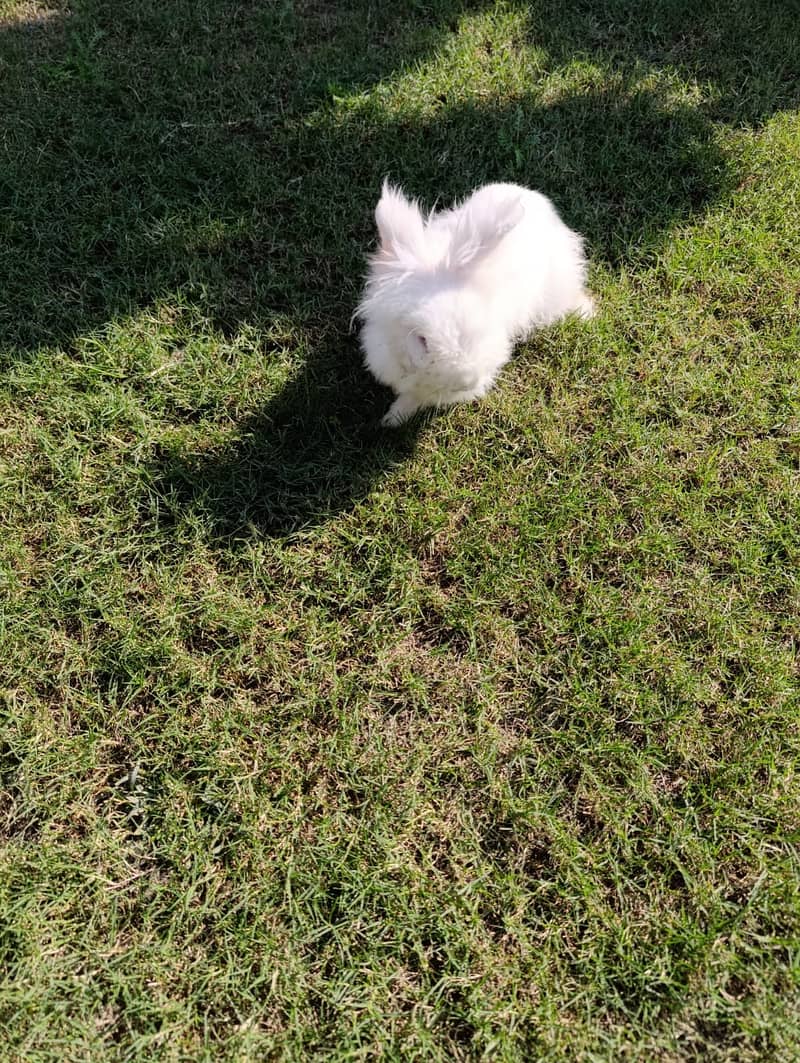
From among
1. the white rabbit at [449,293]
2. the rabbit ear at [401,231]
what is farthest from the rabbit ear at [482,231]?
the rabbit ear at [401,231]

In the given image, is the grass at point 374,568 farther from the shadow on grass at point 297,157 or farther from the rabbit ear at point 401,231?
the rabbit ear at point 401,231

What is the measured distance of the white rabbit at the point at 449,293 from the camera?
2281 mm

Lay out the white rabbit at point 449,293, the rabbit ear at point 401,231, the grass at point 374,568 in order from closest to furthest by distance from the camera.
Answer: the grass at point 374,568
the white rabbit at point 449,293
the rabbit ear at point 401,231

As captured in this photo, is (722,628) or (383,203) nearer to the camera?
(383,203)

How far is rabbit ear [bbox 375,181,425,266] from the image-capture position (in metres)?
2.47

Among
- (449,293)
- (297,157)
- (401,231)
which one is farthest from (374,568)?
(297,157)

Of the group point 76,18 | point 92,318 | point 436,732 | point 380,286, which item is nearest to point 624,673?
point 436,732

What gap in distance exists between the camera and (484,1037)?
2014 millimetres

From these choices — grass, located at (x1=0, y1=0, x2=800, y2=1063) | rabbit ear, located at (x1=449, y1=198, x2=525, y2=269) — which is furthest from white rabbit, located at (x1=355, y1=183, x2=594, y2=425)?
grass, located at (x1=0, y1=0, x2=800, y2=1063)

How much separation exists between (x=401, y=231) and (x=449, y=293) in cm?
37

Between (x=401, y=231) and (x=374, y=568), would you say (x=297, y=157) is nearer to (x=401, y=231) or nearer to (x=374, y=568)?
(x=401, y=231)

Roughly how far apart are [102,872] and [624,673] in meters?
1.95

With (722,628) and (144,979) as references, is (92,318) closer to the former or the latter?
(144,979)

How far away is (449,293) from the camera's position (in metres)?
2.31
